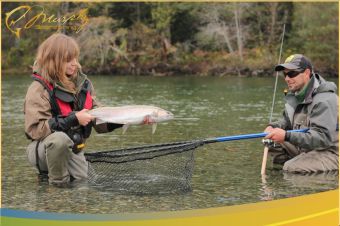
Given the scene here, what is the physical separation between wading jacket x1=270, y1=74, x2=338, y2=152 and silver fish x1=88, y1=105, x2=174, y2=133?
5.09 feet

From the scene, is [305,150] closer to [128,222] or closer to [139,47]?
[128,222]

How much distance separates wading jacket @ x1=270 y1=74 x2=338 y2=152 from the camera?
23.5 feet

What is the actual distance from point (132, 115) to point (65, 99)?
2.79 ft

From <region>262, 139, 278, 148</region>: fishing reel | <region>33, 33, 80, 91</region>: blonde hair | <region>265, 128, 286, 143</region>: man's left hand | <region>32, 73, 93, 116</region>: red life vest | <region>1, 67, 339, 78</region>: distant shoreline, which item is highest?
<region>33, 33, 80, 91</region>: blonde hair

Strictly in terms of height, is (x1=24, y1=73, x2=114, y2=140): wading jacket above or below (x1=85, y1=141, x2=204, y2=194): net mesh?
above

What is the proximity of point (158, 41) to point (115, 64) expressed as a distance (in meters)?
8.08

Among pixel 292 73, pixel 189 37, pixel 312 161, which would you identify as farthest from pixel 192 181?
pixel 189 37

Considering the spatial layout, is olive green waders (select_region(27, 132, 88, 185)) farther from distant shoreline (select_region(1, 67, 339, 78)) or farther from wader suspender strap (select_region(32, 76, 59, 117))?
distant shoreline (select_region(1, 67, 339, 78))

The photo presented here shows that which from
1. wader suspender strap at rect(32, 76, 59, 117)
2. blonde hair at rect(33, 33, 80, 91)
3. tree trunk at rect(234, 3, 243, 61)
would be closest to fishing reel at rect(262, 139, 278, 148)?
blonde hair at rect(33, 33, 80, 91)

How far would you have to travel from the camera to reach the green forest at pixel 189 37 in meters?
45.3

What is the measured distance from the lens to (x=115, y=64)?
1881 inches

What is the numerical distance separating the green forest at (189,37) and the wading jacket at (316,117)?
118 feet

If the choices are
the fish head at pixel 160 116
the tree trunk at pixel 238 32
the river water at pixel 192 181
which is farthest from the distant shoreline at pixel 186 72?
the fish head at pixel 160 116

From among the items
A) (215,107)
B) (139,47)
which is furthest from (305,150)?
(139,47)
